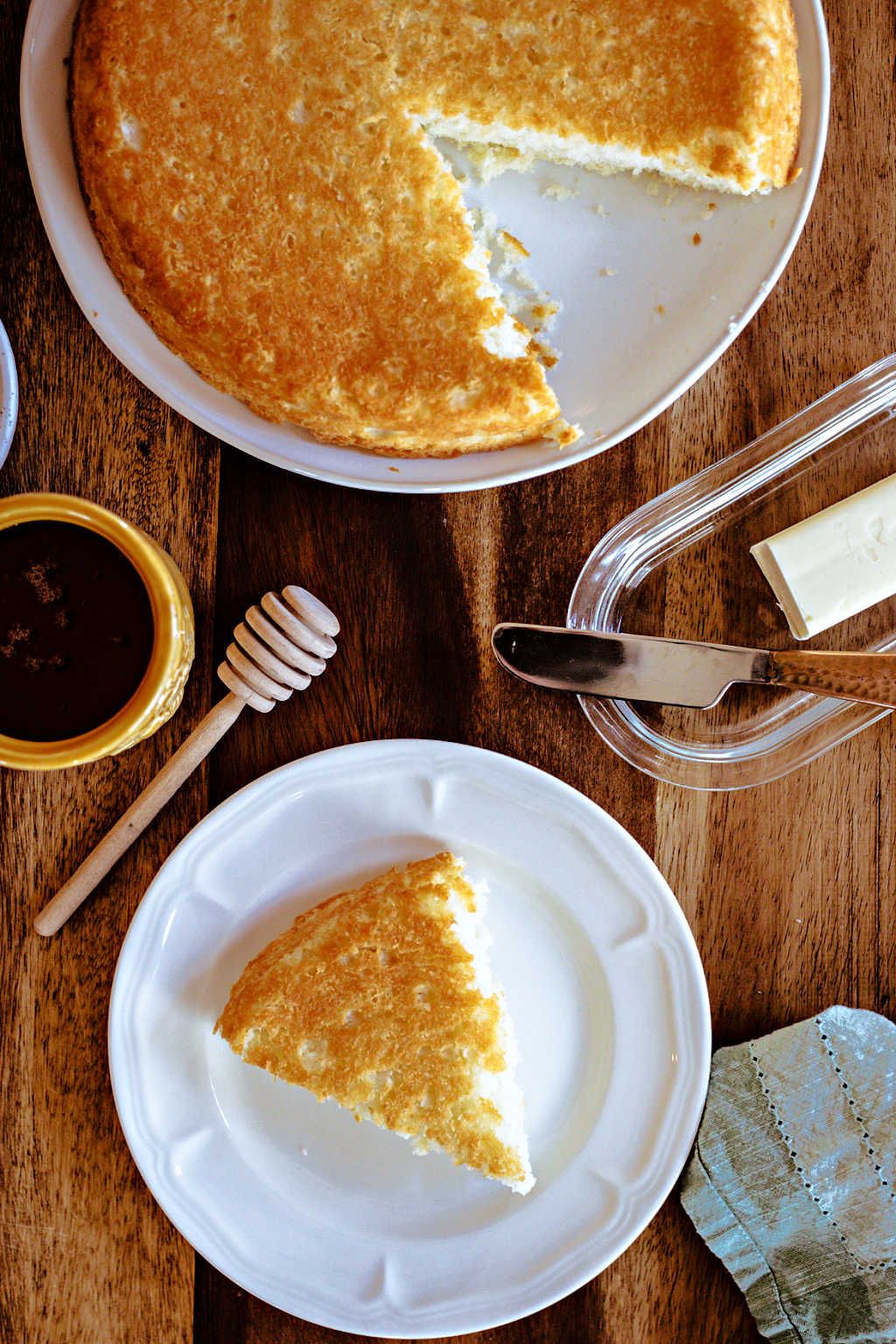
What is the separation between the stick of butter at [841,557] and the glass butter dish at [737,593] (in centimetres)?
9

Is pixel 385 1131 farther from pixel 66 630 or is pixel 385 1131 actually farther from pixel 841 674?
pixel 841 674

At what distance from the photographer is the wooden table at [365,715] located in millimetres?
1869

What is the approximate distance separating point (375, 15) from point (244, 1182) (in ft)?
7.27

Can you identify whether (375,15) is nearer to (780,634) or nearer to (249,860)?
(780,634)

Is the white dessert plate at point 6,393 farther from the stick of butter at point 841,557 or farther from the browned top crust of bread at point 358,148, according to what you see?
the stick of butter at point 841,557

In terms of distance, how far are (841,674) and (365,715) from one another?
0.95 m

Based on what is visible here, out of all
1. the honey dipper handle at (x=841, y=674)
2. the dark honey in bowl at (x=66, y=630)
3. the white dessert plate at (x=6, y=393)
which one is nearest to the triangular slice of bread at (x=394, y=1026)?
the dark honey in bowl at (x=66, y=630)

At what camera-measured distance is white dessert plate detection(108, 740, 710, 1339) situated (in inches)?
70.9

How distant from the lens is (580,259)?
1.74 m

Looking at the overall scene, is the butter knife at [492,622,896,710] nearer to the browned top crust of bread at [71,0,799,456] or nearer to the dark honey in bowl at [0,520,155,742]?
the browned top crust of bread at [71,0,799,456]

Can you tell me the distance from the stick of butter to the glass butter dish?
9 cm

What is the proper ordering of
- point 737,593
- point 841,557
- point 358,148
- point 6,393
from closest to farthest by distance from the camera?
point 358,148 → point 6,393 → point 841,557 → point 737,593

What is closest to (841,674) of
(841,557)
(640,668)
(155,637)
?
(841,557)

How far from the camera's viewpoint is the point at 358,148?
1562 mm
